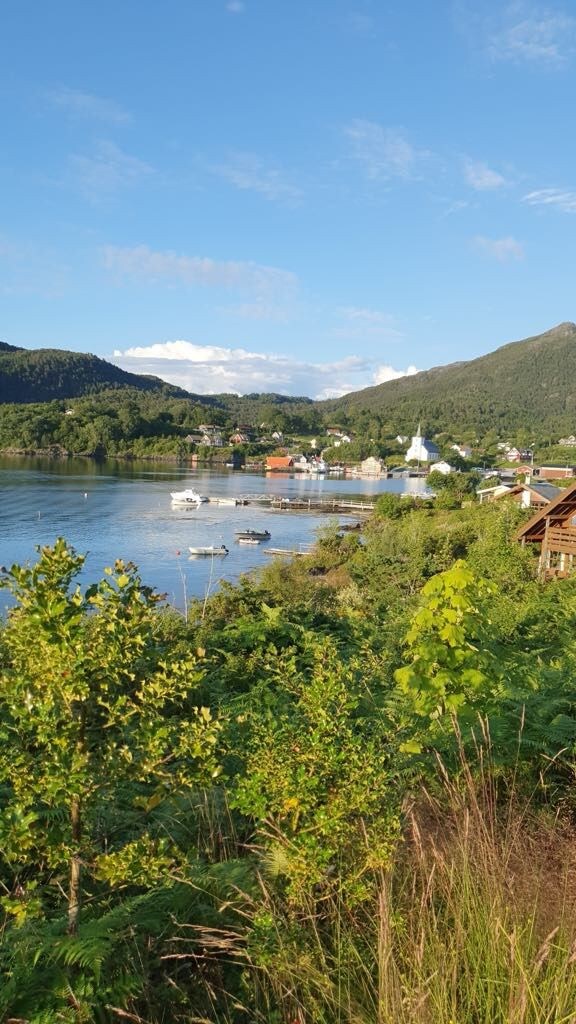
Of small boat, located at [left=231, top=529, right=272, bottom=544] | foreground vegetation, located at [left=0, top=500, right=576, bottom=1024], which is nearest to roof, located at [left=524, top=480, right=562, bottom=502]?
small boat, located at [left=231, top=529, right=272, bottom=544]

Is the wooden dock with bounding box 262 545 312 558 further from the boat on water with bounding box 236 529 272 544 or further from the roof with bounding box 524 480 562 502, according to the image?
the roof with bounding box 524 480 562 502

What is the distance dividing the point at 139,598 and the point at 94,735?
0.42 m

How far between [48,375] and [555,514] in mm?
171952

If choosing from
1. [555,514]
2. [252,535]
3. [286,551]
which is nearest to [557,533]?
[555,514]

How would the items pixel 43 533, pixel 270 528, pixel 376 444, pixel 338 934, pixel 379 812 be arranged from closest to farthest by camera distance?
pixel 338 934
pixel 379 812
pixel 43 533
pixel 270 528
pixel 376 444

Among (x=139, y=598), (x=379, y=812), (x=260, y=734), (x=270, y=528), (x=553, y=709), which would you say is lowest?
(x=270, y=528)

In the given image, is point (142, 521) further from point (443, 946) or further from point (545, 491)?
point (443, 946)

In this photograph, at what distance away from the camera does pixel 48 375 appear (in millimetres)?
169750

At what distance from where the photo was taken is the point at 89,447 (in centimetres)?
10488

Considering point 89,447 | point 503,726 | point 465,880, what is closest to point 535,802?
point 503,726

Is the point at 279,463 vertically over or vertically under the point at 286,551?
over

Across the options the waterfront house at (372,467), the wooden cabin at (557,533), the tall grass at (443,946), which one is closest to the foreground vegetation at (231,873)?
the tall grass at (443,946)

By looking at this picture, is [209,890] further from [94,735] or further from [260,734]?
[94,735]

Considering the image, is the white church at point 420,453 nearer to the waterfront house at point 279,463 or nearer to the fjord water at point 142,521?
the waterfront house at point 279,463
